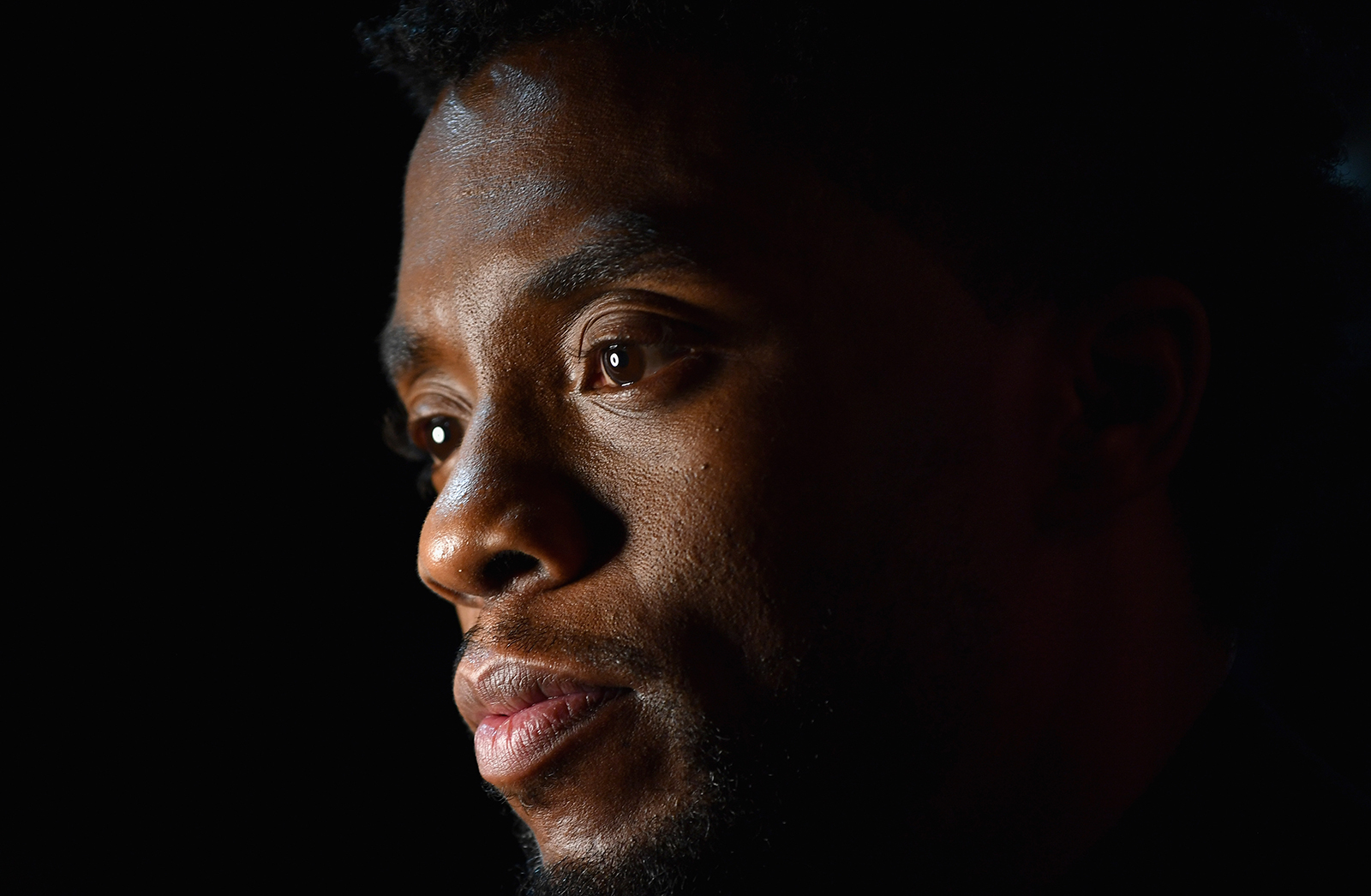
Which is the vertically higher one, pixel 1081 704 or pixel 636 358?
pixel 636 358

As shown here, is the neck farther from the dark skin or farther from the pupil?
the pupil

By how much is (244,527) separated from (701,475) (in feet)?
3.15

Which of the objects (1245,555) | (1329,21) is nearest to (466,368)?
(1245,555)

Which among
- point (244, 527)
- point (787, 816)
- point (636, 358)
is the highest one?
point (244, 527)

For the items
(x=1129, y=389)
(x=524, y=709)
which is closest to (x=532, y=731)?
(x=524, y=709)

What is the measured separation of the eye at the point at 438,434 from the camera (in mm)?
1435

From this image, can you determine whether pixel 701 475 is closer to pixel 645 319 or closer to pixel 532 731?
pixel 645 319

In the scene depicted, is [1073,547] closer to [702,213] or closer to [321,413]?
[702,213]

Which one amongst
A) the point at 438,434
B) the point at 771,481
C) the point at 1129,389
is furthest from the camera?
the point at 438,434

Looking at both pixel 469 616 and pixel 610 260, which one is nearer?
pixel 610 260

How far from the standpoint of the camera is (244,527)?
1.78 meters

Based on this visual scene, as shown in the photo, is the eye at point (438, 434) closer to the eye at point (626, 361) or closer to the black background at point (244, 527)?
the eye at point (626, 361)

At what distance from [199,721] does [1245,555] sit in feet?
4.68

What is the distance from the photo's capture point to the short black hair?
1.21 metres
